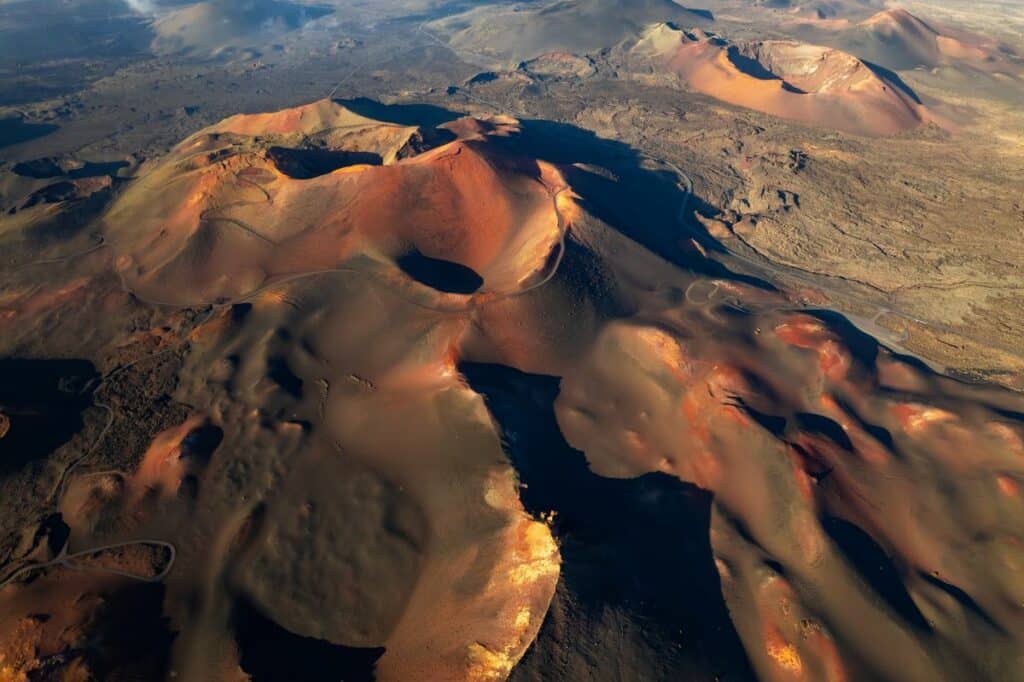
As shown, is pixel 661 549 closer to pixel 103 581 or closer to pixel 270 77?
pixel 103 581

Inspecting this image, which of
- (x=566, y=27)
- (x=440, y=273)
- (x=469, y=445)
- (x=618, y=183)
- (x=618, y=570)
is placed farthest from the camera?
(x=566, y=27)

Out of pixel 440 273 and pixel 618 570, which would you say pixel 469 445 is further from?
pixel 440 273

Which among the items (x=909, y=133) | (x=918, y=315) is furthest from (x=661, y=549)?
(x=909, y=133)

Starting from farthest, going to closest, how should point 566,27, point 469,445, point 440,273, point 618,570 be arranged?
point 566,27
point 440,273
point 469,445
point 618,570

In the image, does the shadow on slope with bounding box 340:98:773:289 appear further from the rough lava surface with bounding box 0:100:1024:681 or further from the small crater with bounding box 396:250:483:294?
the small crater with bounding box 396:250:483:294

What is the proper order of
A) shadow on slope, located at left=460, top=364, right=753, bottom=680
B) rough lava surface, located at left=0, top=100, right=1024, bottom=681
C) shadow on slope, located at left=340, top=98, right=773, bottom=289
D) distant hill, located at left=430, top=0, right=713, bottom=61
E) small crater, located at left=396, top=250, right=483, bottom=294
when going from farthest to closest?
distant hill, located at left=430, top=0, right=713, bottom=61, shadow on slope, located at left=340, top=98, right=773, bottom=289, small crater, located at left=396, top=250, right=483, bottom=294, rough lava surface, located at left=0, top=100, right=1024, bottom=681, shadow on slope, located at left=460, top=364, right=753, bottom=680

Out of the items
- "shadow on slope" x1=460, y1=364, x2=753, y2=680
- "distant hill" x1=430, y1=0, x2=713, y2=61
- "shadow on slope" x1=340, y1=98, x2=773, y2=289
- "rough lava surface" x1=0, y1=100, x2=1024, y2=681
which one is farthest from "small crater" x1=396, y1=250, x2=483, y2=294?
"distant hill" x1=430, y1=0, x2=713, y2=61

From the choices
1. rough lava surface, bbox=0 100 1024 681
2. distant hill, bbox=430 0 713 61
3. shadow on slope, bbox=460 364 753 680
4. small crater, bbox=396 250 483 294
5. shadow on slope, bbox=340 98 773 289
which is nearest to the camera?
shadow on slope, bbox=460 364 753 680

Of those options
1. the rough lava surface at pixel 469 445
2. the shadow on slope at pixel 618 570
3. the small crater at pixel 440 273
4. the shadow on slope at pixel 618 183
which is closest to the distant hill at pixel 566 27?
the shadow on slope at pixel 618 183

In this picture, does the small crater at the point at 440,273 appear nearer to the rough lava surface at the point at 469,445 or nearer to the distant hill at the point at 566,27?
the rough lava surface at the point at 469,445

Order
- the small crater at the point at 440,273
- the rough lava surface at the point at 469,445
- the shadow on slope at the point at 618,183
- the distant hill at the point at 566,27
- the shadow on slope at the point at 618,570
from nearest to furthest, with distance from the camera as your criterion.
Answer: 1. the shadow on slope at the point at 618,570
2. the rough lava surface at the point at 469,445
3. the small crater at the point at 440,273
4. the shadow on slope at the point at 618,183
5. the distant hill at the point at 566,27

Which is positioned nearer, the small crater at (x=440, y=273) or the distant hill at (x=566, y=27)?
the small crater at (x=440, y=273)

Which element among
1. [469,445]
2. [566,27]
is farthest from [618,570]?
[566,27]
